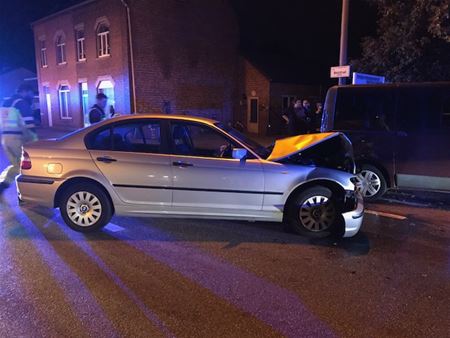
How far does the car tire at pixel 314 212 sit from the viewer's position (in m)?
5.25

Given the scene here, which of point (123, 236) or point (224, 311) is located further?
point (123, 236)

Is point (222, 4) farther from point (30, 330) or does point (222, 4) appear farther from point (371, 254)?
point (30, 330)

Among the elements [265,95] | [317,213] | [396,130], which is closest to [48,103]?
[265,95]

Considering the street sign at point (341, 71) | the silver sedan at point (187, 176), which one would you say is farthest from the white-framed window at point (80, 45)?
the silver sedan at point (187, 176)

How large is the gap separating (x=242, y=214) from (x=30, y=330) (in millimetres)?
2785

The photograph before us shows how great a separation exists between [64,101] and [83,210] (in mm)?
21788

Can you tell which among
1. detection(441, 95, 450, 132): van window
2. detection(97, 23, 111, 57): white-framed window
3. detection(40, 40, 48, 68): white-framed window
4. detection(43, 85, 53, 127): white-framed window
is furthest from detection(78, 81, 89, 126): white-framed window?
detection(441, 95, 450, 132): van window

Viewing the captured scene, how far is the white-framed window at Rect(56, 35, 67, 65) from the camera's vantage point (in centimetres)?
2406

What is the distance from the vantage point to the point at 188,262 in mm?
4539

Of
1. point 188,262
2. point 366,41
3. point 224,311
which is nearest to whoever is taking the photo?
point 224,311

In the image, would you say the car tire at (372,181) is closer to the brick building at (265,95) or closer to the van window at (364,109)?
the van window at (364,109)

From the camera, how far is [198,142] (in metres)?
5.73

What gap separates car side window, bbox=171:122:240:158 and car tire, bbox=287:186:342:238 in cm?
106

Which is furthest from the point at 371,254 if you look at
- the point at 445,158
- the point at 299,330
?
the point at 445,158
